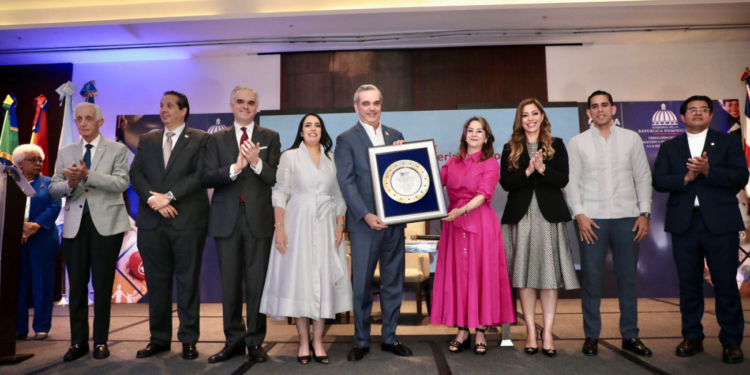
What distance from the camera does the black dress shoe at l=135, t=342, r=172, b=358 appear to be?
3338 millimetres

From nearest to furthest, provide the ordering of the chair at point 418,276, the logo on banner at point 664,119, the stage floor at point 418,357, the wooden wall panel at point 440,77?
the stage floor at point 418,357
the chair at point 418,276
the logo on banner at point 664,119
the wooden wall panel at point 440,77

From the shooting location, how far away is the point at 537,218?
3354 mm

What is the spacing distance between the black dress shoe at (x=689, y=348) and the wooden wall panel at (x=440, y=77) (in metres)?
4.15

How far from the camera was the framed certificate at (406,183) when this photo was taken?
323 cm

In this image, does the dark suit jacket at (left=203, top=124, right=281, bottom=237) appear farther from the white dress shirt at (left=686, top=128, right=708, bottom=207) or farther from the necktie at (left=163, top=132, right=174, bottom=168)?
the white dress shirt at (left=686, top=128, right=708, bottom=207)

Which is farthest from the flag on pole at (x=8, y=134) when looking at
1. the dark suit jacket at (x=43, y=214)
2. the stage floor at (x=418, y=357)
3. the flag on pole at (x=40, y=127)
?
the stage floor at (x=418, y=357)

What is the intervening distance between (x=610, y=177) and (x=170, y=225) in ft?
9.68

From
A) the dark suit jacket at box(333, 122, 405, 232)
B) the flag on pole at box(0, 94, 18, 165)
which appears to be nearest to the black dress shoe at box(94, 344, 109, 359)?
the dark suit jacket at box(333, 122, 405, 232)

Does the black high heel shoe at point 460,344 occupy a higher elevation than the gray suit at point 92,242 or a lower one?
lower

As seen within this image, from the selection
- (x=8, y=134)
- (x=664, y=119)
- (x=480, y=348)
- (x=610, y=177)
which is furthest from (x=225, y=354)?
(x=664, y=119)

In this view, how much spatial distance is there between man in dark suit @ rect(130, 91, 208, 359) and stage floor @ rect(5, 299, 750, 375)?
0.23m

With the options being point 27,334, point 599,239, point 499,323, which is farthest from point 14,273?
point 599,239

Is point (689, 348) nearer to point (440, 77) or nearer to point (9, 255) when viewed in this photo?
point (9, 255)

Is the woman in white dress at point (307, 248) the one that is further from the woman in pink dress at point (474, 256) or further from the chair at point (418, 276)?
the chair at point (418, 276)
